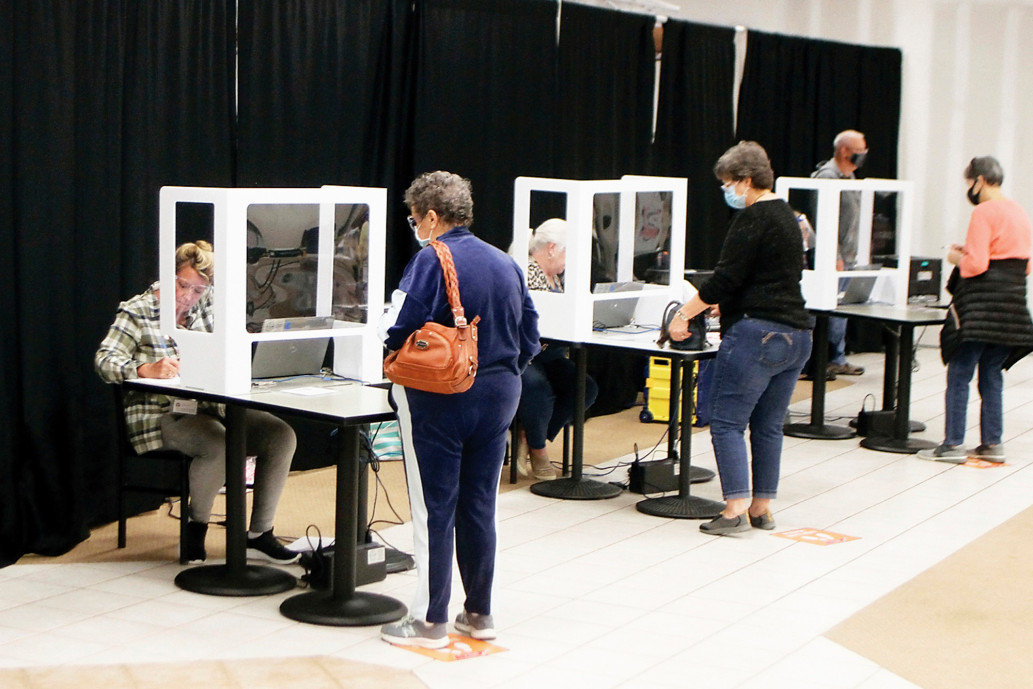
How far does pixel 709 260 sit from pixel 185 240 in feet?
12.7

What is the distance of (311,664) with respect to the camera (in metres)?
3.56

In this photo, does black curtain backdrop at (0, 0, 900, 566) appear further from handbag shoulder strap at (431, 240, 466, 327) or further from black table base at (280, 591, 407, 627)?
handbag shoulder strap at (431, 240, 466, 327)

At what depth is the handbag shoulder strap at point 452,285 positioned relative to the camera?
350 centimetres

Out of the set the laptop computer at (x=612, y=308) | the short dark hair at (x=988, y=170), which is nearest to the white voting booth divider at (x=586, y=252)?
the laptop computer at (x=612, y=308)

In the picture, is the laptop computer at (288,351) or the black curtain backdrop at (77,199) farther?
the black curtain backdrop at (77,199)

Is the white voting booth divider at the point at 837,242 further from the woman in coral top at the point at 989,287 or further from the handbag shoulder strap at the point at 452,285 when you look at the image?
the handbag shoulder strap at the point at 452,285

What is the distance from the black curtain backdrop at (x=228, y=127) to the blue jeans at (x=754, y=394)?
6.89ft

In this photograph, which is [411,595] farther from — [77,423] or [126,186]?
[126,186]

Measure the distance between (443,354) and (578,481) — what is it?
233 centimetres

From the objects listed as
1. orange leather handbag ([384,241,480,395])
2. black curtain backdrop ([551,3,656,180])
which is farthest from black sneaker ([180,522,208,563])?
black curtain backdrop ([551,3,656,180])

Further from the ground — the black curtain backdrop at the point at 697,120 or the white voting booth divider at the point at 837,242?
the black curtain backdrop at the point at 697,120

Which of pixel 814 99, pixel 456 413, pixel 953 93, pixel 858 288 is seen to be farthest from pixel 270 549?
pixel 953 93

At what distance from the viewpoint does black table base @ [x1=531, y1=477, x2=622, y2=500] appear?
557cm

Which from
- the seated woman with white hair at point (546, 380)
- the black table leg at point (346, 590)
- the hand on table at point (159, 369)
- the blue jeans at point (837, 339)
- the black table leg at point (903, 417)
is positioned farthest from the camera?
the blue jeans at point (837, 339)
